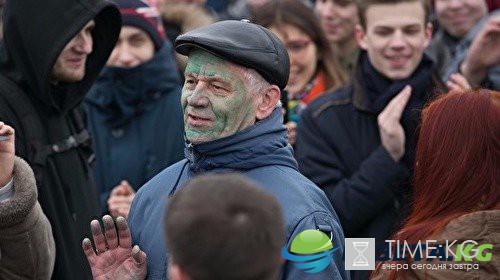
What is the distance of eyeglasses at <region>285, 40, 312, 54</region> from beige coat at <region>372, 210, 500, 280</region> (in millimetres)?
3603

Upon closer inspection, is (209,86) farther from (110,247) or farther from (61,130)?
(61,130)

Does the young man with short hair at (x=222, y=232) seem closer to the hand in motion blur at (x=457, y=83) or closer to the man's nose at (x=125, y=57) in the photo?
the hand in motion blur at (x=457, y=83)

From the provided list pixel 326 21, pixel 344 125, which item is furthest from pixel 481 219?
pixel 326 21

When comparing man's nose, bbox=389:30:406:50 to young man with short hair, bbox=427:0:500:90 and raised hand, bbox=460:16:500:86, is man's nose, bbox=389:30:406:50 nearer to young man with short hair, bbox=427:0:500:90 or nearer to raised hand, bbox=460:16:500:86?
young man with short hair, bbox=427:0:500:90

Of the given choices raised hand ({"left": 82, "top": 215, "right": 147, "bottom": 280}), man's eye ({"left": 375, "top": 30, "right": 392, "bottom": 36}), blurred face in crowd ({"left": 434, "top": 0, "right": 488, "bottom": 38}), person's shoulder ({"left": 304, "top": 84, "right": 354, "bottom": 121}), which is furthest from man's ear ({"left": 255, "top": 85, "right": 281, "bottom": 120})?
blurred face in crowd ({"left": 434, "top": 0, "right": 488, "bottom": 38})

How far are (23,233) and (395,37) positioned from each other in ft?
9.49

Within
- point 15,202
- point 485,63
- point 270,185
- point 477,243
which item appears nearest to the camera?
point 477,243

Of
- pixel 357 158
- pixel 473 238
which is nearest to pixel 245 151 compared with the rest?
pixel 473 238

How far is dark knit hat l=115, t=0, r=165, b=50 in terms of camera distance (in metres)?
7.01

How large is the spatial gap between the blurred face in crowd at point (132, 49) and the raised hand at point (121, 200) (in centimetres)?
116

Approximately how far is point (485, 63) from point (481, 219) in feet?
10.4

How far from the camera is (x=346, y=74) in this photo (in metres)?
7.41

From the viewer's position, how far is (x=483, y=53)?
657cm

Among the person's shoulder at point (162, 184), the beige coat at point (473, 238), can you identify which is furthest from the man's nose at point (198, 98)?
the beige coat at point (473, 238)
